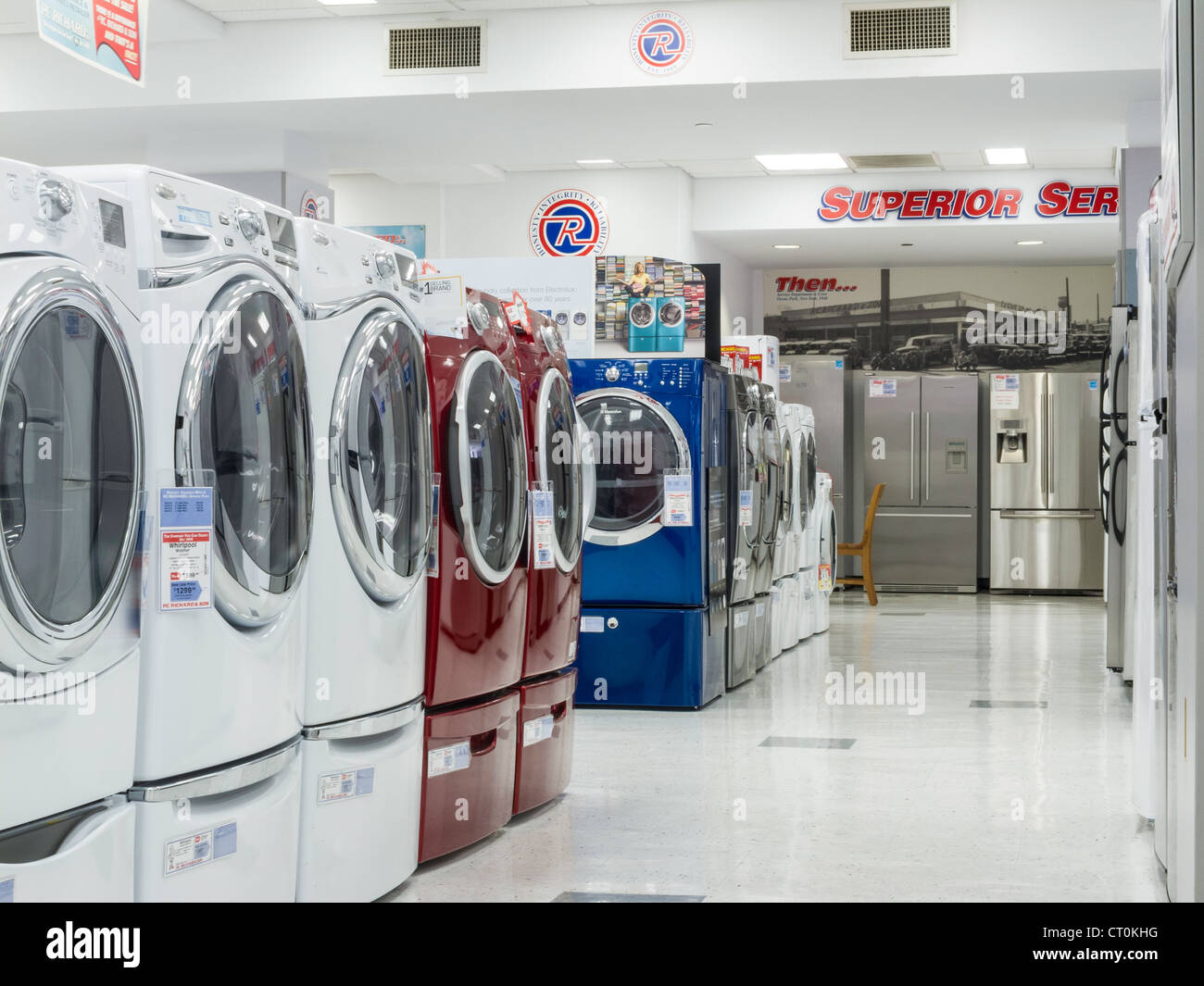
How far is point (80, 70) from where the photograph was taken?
27.2ft

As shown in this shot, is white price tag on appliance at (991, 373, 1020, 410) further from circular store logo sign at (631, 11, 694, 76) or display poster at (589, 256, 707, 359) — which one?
display poster at (589, 256, 707, 359)

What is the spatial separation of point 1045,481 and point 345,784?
35.6 feet

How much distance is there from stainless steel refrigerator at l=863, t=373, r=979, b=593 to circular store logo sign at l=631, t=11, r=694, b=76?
20.3ft

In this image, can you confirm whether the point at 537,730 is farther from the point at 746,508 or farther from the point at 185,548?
the point at 746,508

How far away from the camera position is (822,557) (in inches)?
371

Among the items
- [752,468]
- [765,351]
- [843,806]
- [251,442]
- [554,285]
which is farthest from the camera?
[765,351]

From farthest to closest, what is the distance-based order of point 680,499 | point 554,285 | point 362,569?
point 554,285, point 680,499, point 362,569

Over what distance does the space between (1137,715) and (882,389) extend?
9.45 metres

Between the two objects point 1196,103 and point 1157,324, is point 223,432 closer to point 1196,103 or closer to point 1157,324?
point 1196,103

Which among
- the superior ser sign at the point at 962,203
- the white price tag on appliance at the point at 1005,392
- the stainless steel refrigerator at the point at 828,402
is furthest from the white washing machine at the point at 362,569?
the white price tag on appliance at the point at 1005,392

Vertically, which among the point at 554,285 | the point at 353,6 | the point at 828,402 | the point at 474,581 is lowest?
the point at 474,581

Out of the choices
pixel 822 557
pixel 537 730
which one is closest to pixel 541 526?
pixel 537 730

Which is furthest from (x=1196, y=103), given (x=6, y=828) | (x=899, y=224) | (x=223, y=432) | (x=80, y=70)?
(x=899, y=224)

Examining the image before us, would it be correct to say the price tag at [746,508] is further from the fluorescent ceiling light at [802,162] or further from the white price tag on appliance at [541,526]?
the fluorescent ceiling light at [802,162]
